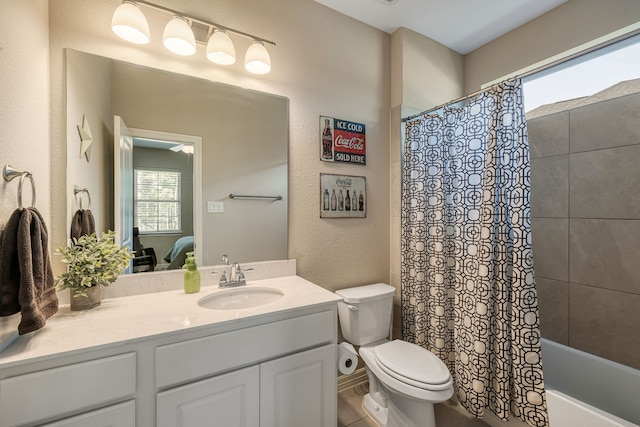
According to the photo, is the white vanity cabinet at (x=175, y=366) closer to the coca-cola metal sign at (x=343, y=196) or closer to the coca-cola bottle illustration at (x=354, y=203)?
the coca-cola metal sign at (x=343, y=196)

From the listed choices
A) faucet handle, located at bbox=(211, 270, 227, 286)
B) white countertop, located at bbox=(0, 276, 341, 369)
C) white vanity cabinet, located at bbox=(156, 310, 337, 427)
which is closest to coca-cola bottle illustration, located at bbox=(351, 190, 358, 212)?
white countertop, located at bbox=(0, 276, 341, 369)

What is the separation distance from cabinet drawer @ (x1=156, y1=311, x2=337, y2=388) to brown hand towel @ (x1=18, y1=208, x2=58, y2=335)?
395mm

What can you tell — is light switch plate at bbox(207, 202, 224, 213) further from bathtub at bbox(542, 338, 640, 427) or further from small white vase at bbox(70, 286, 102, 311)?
bathtub at bbox(542, 338, 640, 427)

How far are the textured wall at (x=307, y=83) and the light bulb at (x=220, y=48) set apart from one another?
83mm

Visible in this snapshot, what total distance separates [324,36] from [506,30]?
1456 mm

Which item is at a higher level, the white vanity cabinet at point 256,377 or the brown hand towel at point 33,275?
the brown hand towel at point 33,275

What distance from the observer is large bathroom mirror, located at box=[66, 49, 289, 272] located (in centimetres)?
129

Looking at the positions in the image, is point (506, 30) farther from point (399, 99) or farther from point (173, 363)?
point (173, 363)

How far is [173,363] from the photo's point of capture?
3.19 feet

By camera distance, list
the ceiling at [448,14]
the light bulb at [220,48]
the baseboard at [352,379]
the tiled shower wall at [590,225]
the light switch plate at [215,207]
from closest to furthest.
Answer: the light bulb at [220,48] < the light switch plate at [215,207] < the tiled shower wall at [590,225] < the ceiling at [448,14] < the baseboard at [352,379]

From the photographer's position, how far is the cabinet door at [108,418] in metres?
0.84

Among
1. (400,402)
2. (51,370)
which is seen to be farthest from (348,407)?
(51,370)

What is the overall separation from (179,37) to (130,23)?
201 millimetres

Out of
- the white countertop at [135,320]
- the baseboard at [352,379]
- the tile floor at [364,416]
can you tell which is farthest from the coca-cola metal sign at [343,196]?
the tile floor at [364,416]
